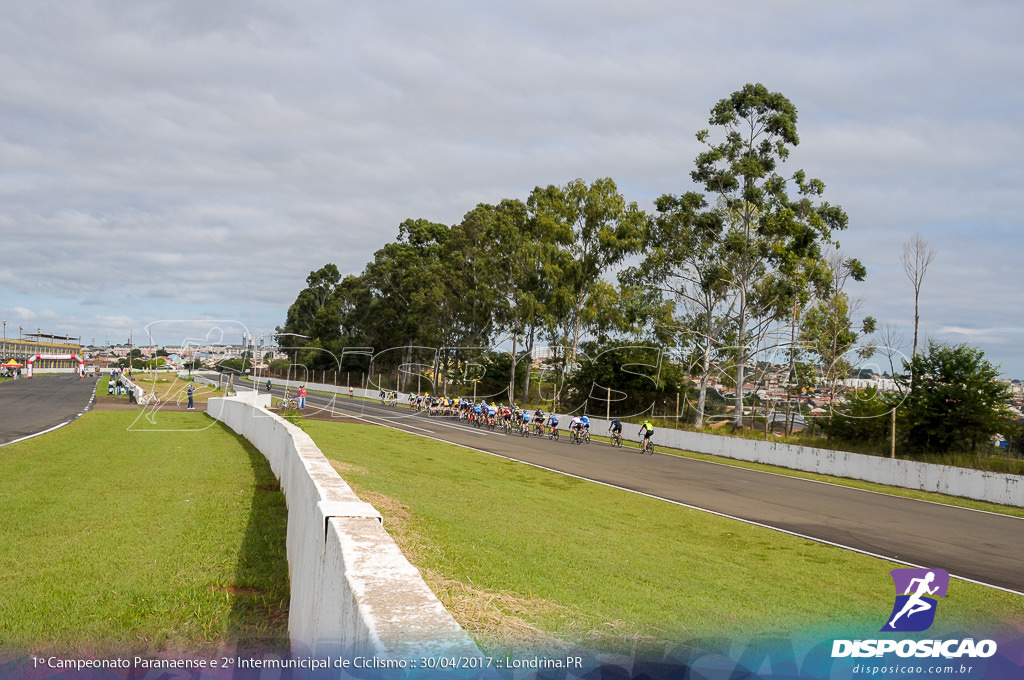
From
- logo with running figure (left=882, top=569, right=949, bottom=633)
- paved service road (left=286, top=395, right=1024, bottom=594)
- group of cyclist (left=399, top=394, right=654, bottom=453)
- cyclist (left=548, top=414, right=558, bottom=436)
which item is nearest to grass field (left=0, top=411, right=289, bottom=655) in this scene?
logo with running figure (left=882, top=569, right=949, bottom=633)

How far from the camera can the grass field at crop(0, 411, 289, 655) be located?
6344mm

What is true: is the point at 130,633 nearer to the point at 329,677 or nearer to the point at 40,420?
the point at 329,677

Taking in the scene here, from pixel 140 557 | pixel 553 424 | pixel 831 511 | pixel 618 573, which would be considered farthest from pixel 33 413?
pixel 618 573

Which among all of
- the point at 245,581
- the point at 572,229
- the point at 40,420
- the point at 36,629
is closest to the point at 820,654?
the point at 245,581

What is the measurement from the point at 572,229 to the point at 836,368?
22757mm

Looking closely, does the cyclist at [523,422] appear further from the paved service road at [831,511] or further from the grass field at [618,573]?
the grass field at [618,573]

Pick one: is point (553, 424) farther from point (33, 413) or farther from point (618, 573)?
point (618, 573)

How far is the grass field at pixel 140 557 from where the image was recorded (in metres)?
6.34

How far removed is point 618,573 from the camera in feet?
28.2

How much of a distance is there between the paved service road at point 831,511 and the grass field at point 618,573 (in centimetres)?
118

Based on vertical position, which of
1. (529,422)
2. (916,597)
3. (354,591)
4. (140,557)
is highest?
(354,591)

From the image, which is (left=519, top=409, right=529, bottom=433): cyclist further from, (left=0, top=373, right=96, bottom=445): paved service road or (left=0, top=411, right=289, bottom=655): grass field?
(left=0, top=411, right=289, bottom=655): grass field

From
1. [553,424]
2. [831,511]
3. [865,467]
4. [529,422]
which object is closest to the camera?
[831,511]

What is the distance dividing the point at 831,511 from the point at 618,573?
34.5 feet
